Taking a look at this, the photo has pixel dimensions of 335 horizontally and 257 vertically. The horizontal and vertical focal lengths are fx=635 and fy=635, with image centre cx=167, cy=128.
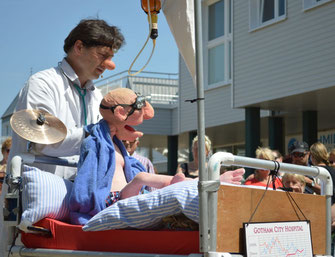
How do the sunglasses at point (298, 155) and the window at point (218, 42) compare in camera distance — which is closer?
the sunglasses at point (298, 155)

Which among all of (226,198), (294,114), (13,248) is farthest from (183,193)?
(294,114)

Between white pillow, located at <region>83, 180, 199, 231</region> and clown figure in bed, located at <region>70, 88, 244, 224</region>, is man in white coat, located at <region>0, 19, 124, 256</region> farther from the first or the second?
white pillow, located at <region>83, 180, 199, 231</region>

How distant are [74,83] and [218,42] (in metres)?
15.0

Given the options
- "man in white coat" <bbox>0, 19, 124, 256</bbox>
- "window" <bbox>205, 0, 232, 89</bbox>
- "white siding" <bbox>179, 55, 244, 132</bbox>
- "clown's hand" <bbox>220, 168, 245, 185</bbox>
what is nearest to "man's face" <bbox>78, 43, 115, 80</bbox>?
"man in white coat" <bbox>0, 19, 124, 256</bbox>

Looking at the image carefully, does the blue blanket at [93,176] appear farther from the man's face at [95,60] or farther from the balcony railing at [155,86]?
the balcony railing at [155,86]

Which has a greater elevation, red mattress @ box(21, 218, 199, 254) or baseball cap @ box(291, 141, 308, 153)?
baseball cap @ box(291, 141, 308, 153)

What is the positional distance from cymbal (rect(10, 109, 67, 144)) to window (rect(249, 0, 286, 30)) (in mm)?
11906

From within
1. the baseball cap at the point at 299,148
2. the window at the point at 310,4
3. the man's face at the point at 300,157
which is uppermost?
the window at the point at 310,4

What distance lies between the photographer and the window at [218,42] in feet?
60.6

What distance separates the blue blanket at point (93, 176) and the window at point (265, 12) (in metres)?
11.9

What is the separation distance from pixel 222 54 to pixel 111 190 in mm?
15491

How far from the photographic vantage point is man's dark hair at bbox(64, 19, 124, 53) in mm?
4090

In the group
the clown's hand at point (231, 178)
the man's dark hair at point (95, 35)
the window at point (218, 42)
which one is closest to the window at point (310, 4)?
the window at point (218, 42)

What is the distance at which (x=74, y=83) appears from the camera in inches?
165
